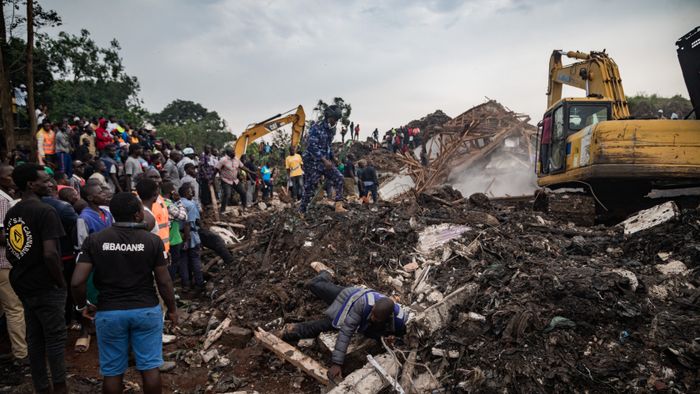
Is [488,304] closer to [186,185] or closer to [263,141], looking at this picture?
[186,185]

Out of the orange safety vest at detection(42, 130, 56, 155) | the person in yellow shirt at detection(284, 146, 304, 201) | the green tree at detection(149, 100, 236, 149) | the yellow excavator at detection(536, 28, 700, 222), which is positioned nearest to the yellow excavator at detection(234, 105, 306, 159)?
the person in yellow shirt at detection(284, 146, 304, 201)

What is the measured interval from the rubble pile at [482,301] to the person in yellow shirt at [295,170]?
4045 mm

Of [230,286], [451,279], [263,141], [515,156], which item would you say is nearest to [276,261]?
[230,286]

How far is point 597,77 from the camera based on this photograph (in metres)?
8.20

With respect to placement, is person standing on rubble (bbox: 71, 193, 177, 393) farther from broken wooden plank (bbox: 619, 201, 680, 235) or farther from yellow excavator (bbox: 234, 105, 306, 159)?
yellow excavator (bbox: 234, 105, 306, 159)

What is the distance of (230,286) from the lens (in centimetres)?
645

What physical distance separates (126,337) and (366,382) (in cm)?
182

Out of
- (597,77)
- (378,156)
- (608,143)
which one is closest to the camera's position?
(608,143)

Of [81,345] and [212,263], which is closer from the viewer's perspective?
[81,345]

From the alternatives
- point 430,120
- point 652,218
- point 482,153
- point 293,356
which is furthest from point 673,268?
point 430,120

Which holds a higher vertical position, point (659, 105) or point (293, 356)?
point (659, 105)

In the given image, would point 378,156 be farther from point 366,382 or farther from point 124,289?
point 124,289

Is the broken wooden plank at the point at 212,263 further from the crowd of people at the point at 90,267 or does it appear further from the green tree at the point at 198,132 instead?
the green tree at the point at 198,132

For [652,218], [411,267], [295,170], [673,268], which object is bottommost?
[411,267]
